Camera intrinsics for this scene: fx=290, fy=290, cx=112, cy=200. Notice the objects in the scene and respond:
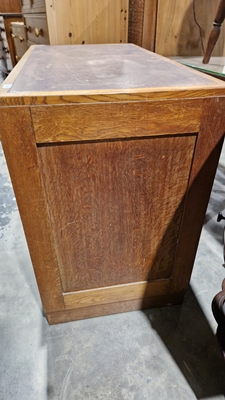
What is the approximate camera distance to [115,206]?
0.78m

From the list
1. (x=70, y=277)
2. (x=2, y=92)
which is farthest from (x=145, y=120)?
(x=70, y=277)

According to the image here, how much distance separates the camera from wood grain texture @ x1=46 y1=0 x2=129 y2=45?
4.66 ft

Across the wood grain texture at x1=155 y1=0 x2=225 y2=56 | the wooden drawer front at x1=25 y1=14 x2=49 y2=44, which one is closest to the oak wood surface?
the wooden drawer front at x1=25 y1=14 x2=49 y2=44

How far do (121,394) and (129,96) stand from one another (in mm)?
801

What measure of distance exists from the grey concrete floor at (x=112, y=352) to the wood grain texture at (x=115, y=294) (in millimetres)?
93

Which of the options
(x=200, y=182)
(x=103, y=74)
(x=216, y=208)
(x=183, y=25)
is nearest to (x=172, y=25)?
(x=183, y=25)

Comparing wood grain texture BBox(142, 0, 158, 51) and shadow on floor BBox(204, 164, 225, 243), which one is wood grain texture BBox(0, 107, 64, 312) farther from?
wood grain texture BBox(142, 0, 158, 51)

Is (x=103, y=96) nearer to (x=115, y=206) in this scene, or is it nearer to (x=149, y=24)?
(x=115, y=206)

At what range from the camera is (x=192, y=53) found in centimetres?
190

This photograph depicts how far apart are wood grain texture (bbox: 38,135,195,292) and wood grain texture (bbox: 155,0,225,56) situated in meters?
1.39

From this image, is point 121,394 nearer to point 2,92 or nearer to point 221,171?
point 2,92

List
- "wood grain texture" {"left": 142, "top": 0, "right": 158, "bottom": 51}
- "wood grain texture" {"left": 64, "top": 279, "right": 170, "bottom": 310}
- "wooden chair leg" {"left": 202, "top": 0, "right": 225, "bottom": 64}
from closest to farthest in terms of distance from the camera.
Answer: "wood grain texture" {"left": 64, "top": 279, "right": 170, "bottom": 310}
"wooden chair leg" {"left": 202, "top": 0, "right": 225, "bottom": 64}
"wood grain texture" {"left": 142, "top": 0, "right": 158, "bottom": 51}

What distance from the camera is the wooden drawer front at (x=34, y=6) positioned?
4.89 ft

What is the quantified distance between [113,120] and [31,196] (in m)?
0.27
